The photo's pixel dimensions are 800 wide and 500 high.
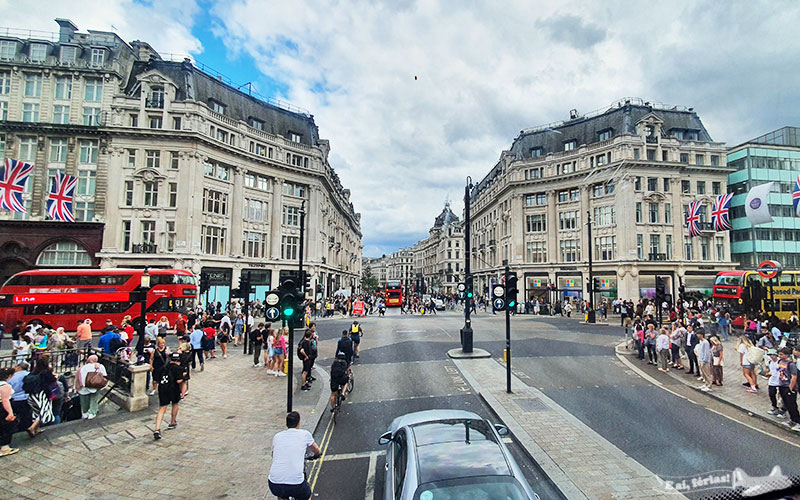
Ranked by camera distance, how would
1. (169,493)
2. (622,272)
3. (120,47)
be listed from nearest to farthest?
(169,493)
(120,47)
(622,272)

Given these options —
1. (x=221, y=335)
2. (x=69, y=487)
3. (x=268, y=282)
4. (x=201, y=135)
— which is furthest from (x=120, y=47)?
(x=69, y=487)

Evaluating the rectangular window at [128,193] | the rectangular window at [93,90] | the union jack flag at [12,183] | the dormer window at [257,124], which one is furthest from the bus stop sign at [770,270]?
the rectangular window at [93,90]

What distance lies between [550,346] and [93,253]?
1548 inches

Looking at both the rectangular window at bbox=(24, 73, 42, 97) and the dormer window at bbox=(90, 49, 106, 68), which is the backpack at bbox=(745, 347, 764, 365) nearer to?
the dormer window at bbox=(90, 49, 106, 68)

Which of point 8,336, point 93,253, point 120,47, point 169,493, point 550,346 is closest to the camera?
point 169,493

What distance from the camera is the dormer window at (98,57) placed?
3562 cm

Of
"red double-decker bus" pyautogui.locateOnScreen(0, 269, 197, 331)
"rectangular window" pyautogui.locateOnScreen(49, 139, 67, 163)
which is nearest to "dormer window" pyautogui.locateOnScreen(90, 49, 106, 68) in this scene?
"rectangular window" pyautogui.locateOnScreen(49, 139, 67, 163)

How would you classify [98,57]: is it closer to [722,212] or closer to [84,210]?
[84,210]

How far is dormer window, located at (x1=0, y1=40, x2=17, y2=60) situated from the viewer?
34250mm

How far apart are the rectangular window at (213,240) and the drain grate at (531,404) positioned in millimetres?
35200

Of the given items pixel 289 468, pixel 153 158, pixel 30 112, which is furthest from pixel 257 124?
pixel 289 468

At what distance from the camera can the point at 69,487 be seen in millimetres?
5793

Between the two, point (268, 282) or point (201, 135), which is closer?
point (201, 135)

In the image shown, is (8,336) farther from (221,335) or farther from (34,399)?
(34,399)
